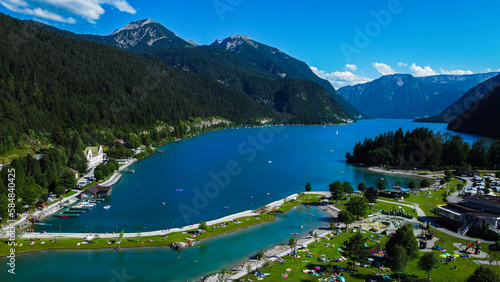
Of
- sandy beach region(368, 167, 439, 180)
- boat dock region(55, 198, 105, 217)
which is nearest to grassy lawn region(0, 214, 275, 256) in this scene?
boat dock region(55, 198, 105, 217)

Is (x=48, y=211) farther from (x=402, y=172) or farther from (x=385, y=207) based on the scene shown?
(x=402, y=172)

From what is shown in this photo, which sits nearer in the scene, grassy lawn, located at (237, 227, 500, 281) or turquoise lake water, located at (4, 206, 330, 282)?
grassy lawn, located at (237, 227, 500, 281)

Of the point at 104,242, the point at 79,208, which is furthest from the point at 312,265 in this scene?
the point at 79,208

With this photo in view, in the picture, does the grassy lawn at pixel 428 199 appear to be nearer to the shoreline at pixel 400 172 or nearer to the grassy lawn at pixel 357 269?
the shoreline at pixel 400 172

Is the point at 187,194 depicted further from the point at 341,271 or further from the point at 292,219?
the point at 341,271

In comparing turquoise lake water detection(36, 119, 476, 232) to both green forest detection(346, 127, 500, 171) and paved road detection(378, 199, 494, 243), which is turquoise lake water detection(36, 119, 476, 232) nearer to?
green forest detection(346, 127, 500, 171)
